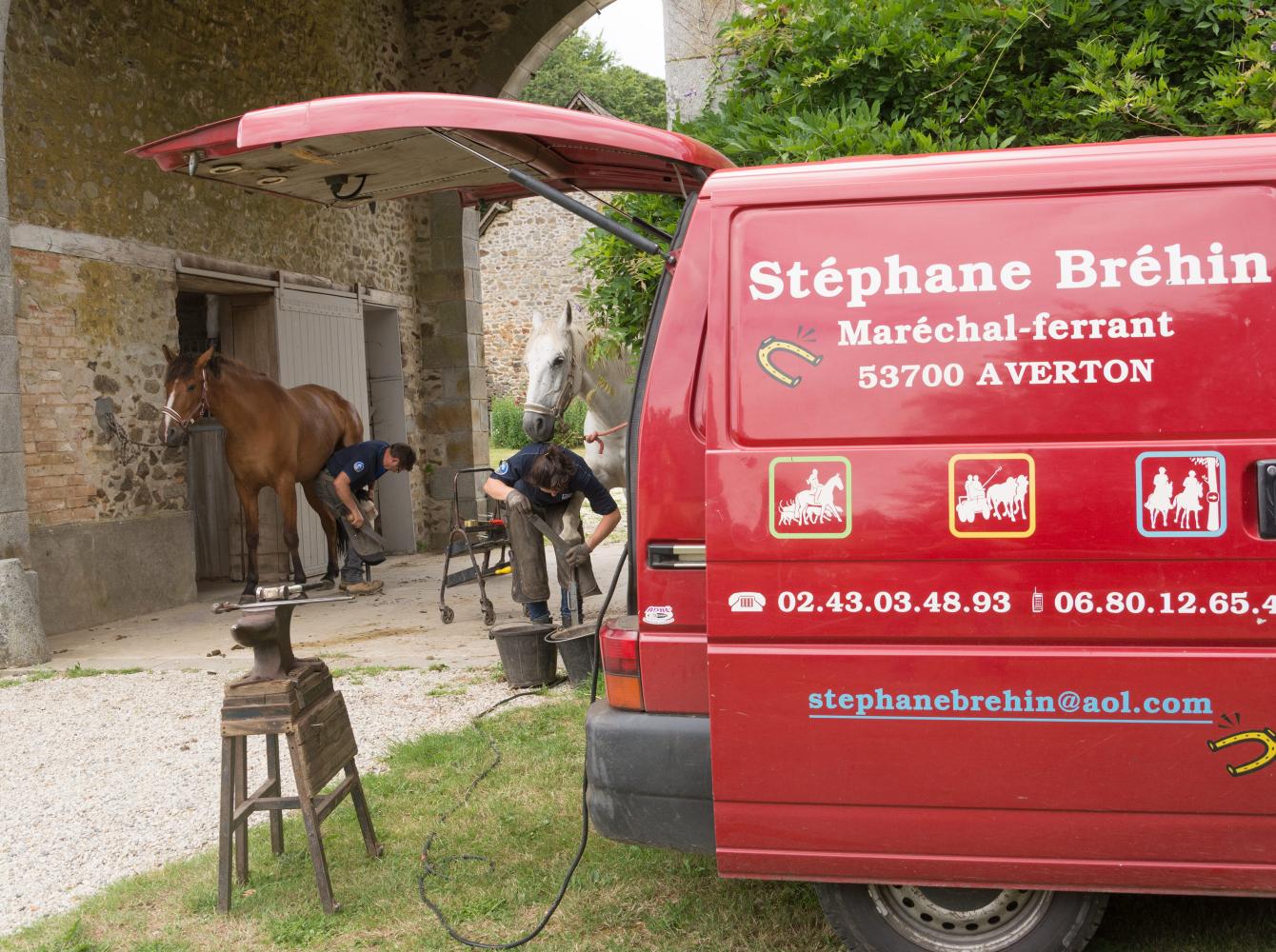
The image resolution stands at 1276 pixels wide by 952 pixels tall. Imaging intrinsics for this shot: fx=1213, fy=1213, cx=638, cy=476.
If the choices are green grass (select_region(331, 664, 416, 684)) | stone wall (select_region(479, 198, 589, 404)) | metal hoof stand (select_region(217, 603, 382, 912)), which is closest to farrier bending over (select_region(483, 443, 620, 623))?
green grass (select_region(331, 664, 416, 684))

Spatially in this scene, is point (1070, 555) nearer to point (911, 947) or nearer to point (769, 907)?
point (911, 947)

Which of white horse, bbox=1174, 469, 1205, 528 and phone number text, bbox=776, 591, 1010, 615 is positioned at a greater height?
white horse, bbox=1174, 469, 1205, 528

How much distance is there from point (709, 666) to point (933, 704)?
1.77ft

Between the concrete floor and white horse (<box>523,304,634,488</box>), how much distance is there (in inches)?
43.1

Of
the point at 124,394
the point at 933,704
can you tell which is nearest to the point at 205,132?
the point at 933,704

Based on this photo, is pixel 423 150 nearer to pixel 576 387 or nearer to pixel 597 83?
pixel 576 387

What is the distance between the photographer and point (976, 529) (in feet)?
9.28

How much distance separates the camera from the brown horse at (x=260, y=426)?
9.77m

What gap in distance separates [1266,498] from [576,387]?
18.6 feet

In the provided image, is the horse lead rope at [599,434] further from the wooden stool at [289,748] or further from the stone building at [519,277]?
the stone building at [519,277]

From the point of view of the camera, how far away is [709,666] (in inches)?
117

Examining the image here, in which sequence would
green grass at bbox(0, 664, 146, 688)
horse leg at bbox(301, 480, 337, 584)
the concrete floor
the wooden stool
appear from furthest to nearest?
horse leg at bbox(301, 480, 337, 584), the concrete floor, green grass at bbox(0, 664, 146, 688), the wooden stool

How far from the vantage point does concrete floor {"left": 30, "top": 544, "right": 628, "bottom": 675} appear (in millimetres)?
7992

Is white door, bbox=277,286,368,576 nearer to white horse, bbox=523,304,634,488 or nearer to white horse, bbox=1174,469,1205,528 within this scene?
white horse, bbox=523,304,634,488
